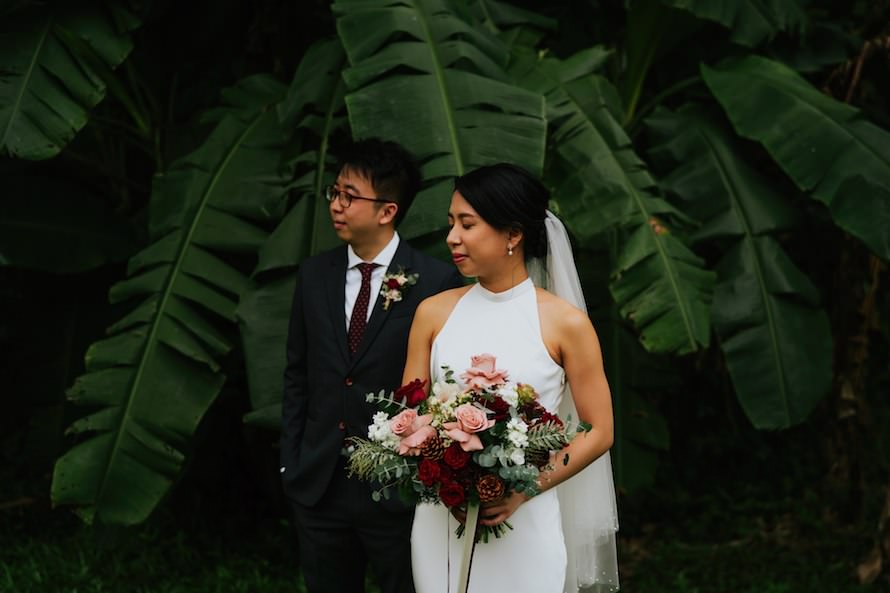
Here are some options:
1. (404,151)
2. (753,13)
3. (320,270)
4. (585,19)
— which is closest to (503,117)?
(404,151)

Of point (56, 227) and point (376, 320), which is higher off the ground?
point (56, 227)

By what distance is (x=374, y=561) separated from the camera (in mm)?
3617

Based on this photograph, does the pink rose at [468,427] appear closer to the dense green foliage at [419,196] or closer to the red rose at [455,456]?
Result: the red rose at [455,456]

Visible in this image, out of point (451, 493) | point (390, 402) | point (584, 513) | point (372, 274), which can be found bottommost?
point (584, 513)

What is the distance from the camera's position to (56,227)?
225 inches

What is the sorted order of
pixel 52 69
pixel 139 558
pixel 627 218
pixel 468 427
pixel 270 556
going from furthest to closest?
pixel 270 556 < pixel 139 558 < pixel 52 69 < pixel 627 218 < pixel 468 427

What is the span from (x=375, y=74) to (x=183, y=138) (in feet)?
5.69

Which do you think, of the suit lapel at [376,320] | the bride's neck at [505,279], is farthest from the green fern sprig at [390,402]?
the bride's neck at [505,279]

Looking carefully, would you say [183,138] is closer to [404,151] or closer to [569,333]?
[404,151]

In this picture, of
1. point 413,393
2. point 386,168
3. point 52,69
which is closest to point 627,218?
point 386,168

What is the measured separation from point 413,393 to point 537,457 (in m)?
0.35

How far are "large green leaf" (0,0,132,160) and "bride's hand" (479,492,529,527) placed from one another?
2794 millimetres

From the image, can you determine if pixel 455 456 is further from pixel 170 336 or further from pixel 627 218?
pixel 170 336

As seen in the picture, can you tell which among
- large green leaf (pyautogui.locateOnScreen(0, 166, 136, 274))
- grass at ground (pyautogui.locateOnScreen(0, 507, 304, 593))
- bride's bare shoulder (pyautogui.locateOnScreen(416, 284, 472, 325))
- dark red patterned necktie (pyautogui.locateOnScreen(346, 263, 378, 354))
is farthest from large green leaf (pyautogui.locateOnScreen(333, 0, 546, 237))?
grass at ground (pyautogui.locateOnScreen(0, 507, 304, 593))
